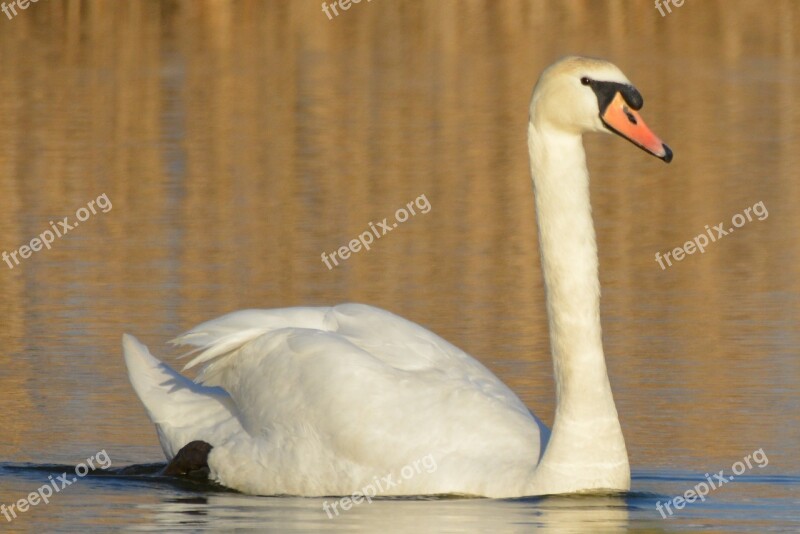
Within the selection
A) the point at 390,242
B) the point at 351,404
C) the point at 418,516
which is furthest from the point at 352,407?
the point at 390,242

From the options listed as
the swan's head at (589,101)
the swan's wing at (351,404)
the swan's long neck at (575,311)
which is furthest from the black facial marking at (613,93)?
the swan's wing at (351,404)

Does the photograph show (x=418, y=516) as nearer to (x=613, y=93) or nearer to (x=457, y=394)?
(x=457, y=394)

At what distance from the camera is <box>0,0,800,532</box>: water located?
905cm

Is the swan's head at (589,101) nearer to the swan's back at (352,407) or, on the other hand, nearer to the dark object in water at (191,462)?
the swan's back at (352,407)

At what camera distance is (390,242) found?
15.1m

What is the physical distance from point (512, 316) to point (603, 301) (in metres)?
0.76

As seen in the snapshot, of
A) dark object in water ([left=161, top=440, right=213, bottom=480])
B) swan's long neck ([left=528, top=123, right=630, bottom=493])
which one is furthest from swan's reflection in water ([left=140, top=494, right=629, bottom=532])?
dark object in water ([left=161, top=440, right=213, bottom=480])

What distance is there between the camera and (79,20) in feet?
123

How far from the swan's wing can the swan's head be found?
123 centimetres

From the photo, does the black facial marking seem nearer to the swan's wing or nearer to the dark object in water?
the swan's wing

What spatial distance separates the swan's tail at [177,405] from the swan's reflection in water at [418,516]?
780 mm

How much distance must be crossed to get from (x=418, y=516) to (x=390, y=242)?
712cm

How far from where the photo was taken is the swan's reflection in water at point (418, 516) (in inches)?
314

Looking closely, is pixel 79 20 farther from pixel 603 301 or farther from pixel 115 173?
pixel 603 301
